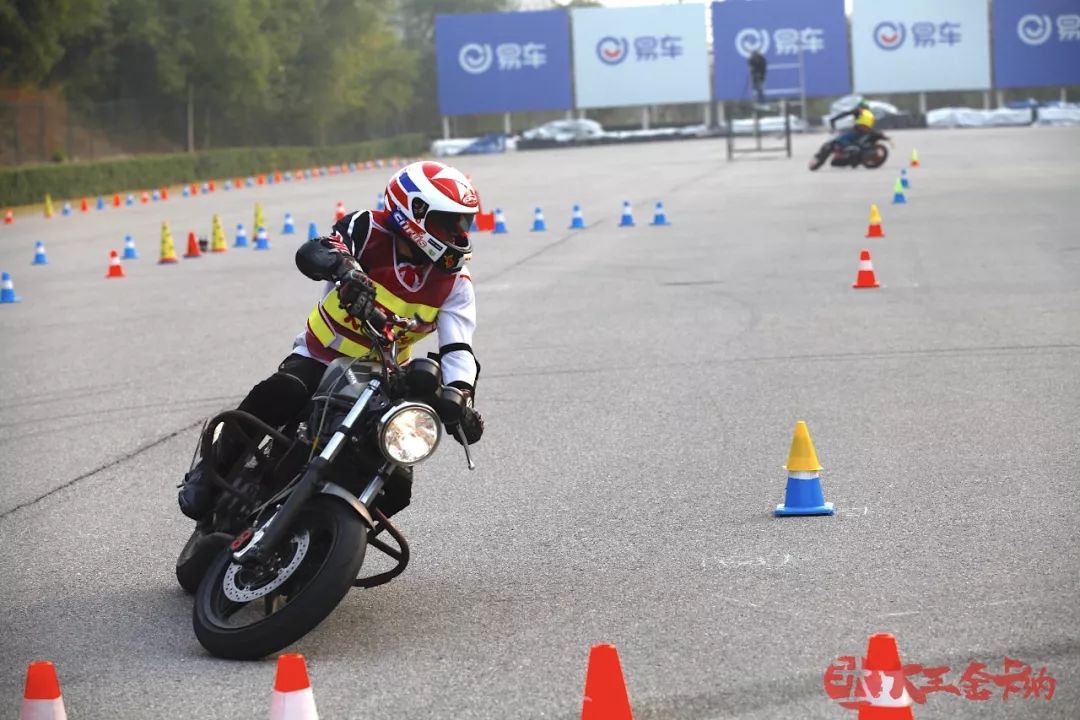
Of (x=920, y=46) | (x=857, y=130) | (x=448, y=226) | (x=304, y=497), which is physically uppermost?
(x=920, y=46)

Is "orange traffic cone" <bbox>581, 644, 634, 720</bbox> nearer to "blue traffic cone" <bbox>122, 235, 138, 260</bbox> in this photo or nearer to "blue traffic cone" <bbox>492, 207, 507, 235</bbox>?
"blue traffic cone" <bbox>122, 235, 138, 260</bbox>

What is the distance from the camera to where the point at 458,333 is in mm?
6391

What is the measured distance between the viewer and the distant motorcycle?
130 feet

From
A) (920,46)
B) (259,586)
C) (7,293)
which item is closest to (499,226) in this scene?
(7,293)

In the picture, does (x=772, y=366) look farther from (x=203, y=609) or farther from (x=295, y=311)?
(x=203, y=609)

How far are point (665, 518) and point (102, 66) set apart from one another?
56.0 metres

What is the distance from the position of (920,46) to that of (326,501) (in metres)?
78.0

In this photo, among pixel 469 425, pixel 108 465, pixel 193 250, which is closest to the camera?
pixel 469 425

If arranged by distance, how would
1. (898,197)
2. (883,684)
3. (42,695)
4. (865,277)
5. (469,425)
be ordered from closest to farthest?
1. (883,684)
2. (42,695)
3. (469,425)
4. (865,277)
5. (898,197)

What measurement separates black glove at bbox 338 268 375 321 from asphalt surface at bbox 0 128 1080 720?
111cm

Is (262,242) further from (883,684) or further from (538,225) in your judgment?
(883,684)

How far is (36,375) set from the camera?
44.1 ft

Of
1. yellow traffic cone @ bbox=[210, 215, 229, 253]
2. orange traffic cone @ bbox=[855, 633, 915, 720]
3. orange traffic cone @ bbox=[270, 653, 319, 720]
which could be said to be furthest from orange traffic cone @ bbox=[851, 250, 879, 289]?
orange traffic cone @ bbox=[270, 653, 319, 720]
